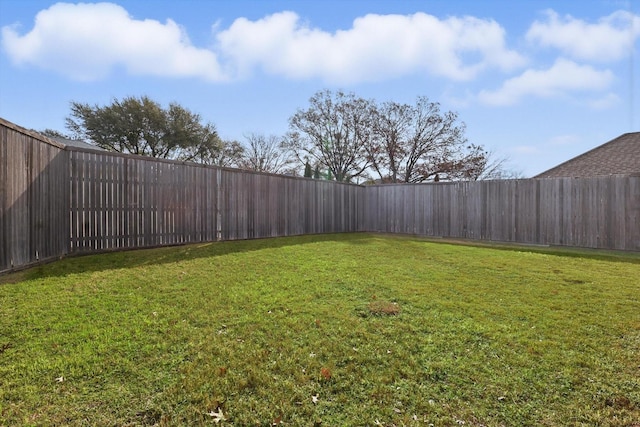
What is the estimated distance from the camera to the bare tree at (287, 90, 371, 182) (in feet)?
60.6

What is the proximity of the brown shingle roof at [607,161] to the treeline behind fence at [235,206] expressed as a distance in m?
1.62

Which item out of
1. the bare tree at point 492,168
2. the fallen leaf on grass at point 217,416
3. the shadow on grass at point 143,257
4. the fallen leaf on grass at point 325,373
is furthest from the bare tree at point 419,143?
the fallen leaf on grass at point 217,416

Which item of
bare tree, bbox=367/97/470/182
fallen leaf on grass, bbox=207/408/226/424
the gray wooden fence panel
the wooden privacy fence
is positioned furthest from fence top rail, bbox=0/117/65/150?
bare tree, bbox=367/97/470/182

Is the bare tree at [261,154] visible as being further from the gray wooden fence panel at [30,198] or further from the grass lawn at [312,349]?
the grass lawn at [312,349]

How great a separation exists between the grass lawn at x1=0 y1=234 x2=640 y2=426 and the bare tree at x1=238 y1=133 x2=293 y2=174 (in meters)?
18.6

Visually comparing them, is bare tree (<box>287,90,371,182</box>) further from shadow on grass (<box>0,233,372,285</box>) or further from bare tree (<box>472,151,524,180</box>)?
shadow on grass (<box>0,233,372,285</box>)

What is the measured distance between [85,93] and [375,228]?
57.0 ft

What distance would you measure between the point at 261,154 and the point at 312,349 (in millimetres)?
21263

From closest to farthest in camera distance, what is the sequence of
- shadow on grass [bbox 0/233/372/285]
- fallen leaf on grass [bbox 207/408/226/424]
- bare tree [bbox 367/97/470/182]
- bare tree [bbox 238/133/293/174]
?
fallen leaf on grass [bbox 207/408/226/424], shadow on grass [bbox 0/233/372/285], bare tree [bbox 367/97/470/182], bare tree [bbox 238/133/293/174]

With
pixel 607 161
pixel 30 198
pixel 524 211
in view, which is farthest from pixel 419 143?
pixel 30 198

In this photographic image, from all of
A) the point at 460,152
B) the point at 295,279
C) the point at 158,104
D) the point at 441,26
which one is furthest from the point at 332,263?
the point at 158,104

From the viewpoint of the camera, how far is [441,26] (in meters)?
7.63

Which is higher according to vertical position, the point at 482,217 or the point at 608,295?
the point at 482,217

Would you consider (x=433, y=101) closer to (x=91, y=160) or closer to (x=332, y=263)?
(x=332, y=263)
